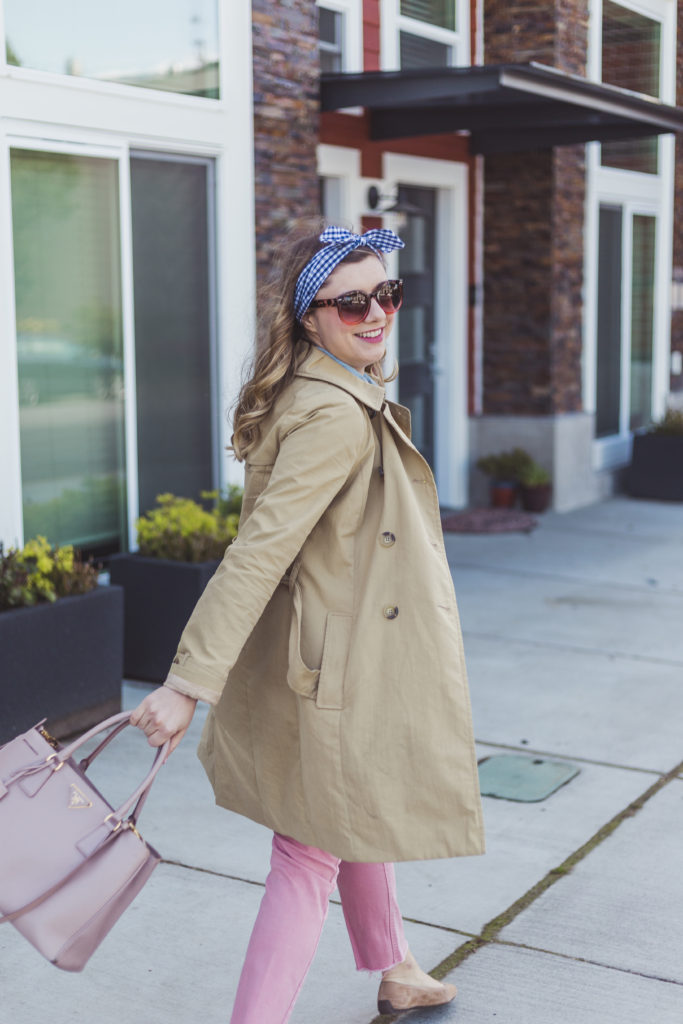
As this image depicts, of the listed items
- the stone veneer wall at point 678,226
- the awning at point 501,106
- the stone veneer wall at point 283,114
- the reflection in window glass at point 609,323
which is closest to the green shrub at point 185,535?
the stone veneer wall at point 283,114

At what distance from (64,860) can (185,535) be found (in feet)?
11.7

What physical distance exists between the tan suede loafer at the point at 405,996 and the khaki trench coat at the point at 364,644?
626 mm

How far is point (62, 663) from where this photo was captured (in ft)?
16.5

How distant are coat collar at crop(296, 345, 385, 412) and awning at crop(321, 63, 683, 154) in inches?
198

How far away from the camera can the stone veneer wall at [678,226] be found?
12586mm

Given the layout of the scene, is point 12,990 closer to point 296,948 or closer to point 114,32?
point 296,948

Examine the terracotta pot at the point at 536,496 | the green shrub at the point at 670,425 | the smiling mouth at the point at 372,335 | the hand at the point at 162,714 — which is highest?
the smiling mouth at the point at 372,335

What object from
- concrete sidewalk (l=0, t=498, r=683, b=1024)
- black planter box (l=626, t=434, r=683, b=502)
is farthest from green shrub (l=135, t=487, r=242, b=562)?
black planter box (l=626, t=434, r=683, b=502)

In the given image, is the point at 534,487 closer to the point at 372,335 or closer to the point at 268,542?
the point at 372,335

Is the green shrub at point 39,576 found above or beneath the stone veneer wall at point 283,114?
beneath

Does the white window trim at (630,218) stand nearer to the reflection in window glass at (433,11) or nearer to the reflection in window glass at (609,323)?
the reflection in window glass at (609,323)

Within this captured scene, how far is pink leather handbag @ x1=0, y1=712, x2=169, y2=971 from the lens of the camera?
2.38 m

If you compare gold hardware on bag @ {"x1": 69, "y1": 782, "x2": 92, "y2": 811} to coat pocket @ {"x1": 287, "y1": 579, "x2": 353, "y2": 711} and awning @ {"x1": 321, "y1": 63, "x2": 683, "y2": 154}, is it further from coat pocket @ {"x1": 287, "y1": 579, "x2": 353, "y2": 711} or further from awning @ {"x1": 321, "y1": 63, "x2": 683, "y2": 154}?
awning @ {"x1": 321, "y1": 63, "x2": 683, "y2": 154}

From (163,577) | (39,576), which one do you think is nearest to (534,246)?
(163,577)
